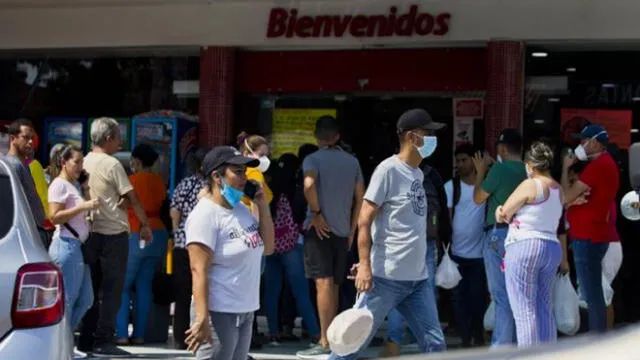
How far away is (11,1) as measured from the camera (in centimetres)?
1346

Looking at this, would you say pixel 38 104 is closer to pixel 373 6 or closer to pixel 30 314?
pixel 373 6

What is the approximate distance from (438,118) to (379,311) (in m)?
5.33

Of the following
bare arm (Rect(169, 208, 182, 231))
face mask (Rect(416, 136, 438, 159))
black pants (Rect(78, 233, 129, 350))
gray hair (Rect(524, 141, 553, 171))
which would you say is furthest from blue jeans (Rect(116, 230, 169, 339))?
gray hair (Rect(524, 141, 553, 171))

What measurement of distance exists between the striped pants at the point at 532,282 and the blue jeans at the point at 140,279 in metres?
3.67

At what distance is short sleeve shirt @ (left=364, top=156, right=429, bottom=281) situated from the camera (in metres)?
7.55

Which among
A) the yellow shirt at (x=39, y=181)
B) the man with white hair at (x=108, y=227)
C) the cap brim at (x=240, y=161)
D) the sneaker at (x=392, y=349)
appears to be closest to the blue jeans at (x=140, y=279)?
the man with white hair at (x=108, y=227)

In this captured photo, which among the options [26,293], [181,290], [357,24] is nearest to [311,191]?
[181,290]

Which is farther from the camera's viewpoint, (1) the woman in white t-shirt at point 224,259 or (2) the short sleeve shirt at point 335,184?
(2) the short sleeve shirt at point 335,184

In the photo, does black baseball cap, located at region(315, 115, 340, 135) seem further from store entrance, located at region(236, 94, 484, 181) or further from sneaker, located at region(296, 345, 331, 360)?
store entrance, located at region(236, 94, 484, 181)

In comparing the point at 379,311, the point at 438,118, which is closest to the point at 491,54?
the point at 438,118

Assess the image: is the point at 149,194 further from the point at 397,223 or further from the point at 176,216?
the point at 397,223

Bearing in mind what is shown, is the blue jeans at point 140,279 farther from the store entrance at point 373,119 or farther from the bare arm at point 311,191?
the store entrance at point 373,119

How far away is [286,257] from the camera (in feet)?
35.2

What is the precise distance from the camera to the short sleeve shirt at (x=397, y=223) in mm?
7551
